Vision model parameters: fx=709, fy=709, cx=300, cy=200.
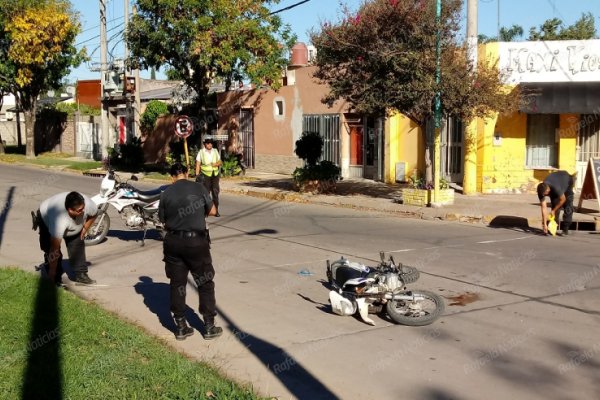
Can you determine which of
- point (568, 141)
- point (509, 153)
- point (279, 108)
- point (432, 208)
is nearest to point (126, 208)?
point (432, 208)

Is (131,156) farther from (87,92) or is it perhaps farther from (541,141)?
(87,92)

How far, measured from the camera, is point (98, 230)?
40.6 feet

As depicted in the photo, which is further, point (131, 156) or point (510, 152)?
point (131, 156)

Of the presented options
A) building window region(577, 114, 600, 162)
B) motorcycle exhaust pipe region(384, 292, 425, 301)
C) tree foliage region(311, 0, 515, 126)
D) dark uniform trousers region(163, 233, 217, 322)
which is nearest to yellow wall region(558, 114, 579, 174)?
building window region(577, 114, 600, 162)

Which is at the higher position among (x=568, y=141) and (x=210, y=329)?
(x=568, y=141)

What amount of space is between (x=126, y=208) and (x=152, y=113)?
23.4 metres

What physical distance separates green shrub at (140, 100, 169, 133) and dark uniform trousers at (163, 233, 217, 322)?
95.0 feet

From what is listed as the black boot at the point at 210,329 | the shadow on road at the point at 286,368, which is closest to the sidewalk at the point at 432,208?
the shadow on road at the point at 286,368

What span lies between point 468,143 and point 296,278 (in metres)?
11.4

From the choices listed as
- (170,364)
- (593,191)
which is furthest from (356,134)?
(170,364)

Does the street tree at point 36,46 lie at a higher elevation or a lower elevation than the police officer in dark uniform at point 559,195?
higher

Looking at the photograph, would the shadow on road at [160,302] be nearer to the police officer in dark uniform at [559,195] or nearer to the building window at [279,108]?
the police officer in dark uniform at [559,195]

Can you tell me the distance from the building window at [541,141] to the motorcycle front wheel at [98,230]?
12445 millimetres

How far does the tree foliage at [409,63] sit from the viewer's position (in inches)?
624
